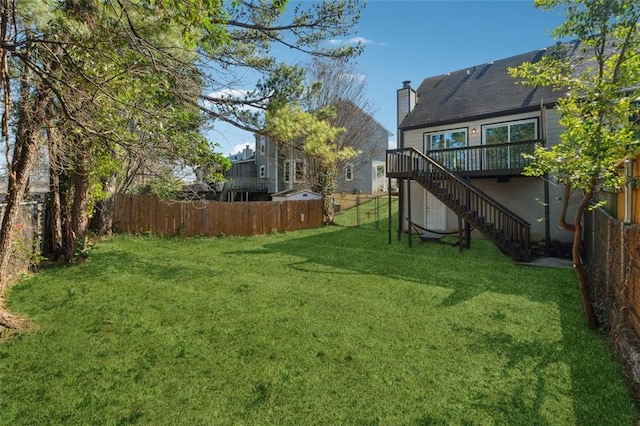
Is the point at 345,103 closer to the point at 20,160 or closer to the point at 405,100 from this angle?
the point at 405,100

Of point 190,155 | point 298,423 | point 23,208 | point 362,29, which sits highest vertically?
point 362,29

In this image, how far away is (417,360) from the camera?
11.7ft

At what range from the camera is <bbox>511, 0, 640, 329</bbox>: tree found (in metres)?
3.58

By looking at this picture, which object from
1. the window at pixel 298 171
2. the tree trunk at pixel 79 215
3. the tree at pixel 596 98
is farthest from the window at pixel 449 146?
the tree trunk at pixel 79 215

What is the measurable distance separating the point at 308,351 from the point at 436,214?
10067 mm

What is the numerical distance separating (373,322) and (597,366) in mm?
2423

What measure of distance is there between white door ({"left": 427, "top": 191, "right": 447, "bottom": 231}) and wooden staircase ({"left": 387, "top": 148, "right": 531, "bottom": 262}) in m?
2.30

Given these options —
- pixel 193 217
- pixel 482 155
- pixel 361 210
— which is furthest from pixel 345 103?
pixel 193 217

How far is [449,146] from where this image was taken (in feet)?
40.4

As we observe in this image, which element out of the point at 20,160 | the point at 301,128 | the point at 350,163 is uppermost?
the point at 350,163

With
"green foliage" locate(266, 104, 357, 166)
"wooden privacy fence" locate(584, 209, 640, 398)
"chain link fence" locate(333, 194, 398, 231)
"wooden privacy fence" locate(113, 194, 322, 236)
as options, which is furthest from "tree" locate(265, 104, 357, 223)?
"wooden privacy fence" locate(584, 209, 640, 398)

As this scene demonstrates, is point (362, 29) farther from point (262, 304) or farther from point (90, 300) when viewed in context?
point (90, 300)

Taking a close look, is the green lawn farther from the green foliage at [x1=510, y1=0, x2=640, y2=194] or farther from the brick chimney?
the brick chimney

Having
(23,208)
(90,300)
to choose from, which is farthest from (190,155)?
(23,208)
